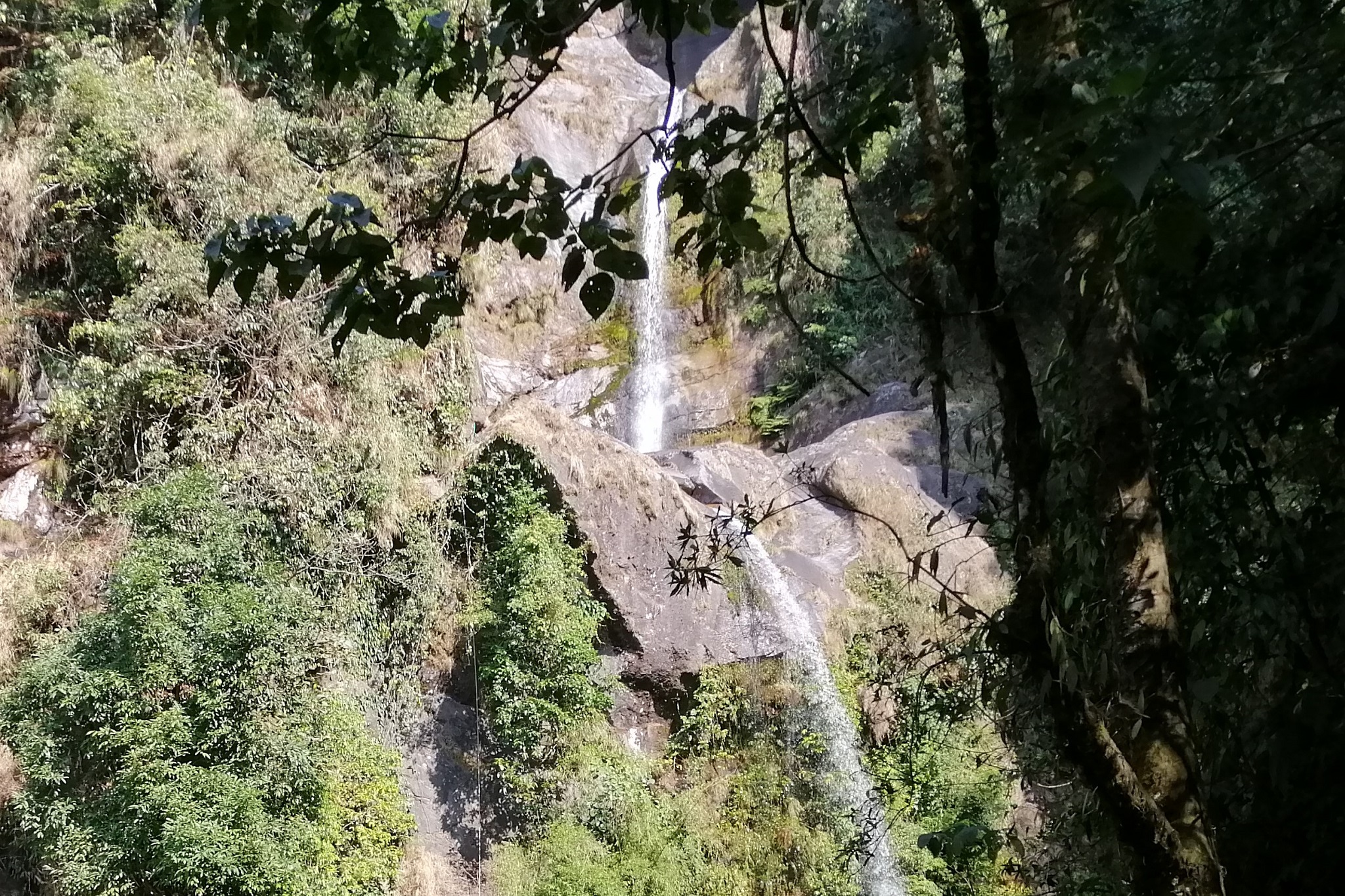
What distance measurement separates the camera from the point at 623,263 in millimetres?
1394

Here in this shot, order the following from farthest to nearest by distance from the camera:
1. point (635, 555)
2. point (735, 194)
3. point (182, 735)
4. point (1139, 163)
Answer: point (635, 555), point (182, 735), point (735, 194), point (1139, 163)

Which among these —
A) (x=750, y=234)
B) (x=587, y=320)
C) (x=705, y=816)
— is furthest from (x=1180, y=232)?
(x=587, y=320)

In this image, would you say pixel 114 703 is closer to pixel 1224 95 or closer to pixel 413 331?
pixel 413 331

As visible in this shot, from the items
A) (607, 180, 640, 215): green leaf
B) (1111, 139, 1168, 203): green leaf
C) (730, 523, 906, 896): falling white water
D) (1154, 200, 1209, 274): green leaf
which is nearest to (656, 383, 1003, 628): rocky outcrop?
(730, 523, 906, 896): falling white water

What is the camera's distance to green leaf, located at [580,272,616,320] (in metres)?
1.49

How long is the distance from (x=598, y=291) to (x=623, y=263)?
11 cm

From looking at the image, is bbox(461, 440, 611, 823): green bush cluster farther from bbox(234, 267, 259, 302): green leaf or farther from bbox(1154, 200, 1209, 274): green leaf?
bbox(1154, 200, 1209, 274): green leaf

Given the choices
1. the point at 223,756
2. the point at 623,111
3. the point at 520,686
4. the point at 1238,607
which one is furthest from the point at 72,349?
the point at 623,111

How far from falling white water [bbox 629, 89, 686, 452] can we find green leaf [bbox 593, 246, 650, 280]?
9.94m

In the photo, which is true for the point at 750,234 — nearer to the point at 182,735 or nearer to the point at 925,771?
the point at 182,735

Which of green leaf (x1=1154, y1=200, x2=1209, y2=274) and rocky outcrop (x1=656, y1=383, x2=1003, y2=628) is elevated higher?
rocky outcrop (x1=656, y1=383, x2=1003, y2=628)

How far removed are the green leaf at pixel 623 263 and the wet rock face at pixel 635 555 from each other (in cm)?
622

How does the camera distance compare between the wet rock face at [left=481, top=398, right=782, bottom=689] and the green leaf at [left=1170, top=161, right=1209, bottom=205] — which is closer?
the green leaf at [left=1170, top=161, right=1209, bottom=205]

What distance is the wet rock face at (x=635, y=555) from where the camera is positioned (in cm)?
765
